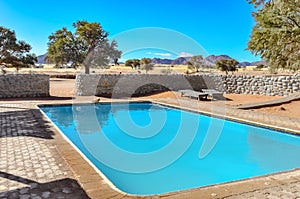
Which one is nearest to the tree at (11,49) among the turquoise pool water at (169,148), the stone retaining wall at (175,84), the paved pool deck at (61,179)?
the stone retaining wall at (175,84)

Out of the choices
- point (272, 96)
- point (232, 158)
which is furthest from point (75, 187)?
point (272, 96)

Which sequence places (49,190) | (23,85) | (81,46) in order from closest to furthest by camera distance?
1. (49,190)
2. (23,85)
3. (81,46)

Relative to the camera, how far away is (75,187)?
362 cm

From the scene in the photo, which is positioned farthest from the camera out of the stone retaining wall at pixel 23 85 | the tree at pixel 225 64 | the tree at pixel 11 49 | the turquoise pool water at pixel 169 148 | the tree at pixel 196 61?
the tree at pixel 225 64

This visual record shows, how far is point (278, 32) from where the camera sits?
6945mm

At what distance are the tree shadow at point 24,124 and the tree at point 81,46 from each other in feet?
49.1

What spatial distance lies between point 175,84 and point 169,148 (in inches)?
436

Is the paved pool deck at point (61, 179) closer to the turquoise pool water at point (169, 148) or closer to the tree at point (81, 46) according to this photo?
the turquoise pool water at point (169, 148)

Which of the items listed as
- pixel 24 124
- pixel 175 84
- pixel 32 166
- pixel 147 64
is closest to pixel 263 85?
pixel 175 84

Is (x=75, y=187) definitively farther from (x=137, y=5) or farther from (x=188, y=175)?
(x=137, y=5)

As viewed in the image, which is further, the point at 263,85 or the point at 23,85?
the point at 263,85

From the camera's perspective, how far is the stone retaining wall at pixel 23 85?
45.1 feet

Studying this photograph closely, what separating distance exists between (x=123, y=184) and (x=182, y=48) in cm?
992

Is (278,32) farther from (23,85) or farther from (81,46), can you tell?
(81,46)
